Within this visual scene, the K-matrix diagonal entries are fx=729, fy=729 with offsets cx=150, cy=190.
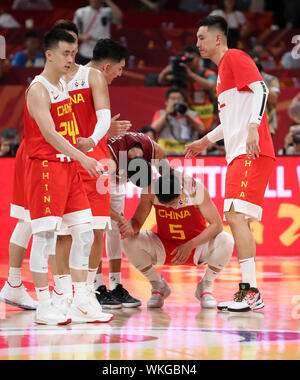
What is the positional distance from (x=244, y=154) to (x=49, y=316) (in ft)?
6.08

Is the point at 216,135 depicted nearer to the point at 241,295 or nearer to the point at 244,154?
the point at 244,154

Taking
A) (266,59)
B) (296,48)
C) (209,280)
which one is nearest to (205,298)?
(209,280)

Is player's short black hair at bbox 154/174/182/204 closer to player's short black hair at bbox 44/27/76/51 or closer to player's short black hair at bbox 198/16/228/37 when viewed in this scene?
player's short black hair at bbox 198/16/228/37

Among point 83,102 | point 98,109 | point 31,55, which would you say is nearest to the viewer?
point 98,109

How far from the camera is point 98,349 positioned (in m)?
3.82

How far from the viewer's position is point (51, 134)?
4461 millimetres

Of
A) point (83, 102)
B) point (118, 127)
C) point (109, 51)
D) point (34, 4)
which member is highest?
point (34, 4)

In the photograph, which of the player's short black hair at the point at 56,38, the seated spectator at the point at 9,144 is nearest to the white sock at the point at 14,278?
the player's short black hair at the point at 56,38

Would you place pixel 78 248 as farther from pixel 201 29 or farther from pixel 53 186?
pixel 201 29

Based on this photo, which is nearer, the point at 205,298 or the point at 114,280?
the point at 205,298

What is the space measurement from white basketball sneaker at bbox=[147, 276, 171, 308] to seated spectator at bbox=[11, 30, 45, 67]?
6.37 meters

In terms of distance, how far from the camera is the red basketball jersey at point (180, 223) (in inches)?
223
